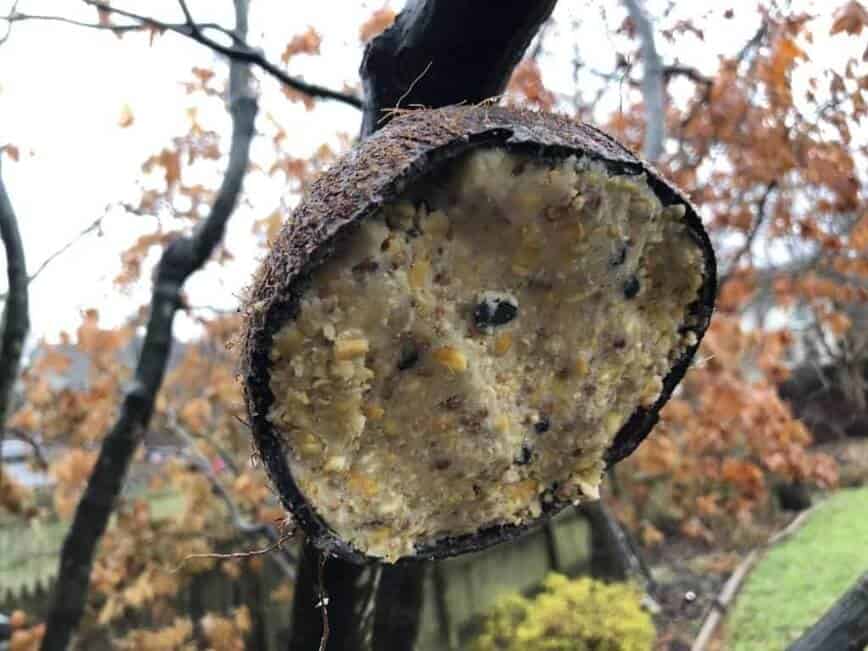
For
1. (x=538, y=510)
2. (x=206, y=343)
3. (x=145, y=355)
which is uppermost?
(x=206, y=343)

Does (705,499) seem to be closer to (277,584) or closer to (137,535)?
(277,584)

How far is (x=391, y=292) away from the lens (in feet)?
3.08

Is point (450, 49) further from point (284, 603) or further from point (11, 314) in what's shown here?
point (284, 603)

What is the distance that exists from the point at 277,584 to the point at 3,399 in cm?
327

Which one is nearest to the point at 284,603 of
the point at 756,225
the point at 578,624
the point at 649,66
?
the point at 578,624

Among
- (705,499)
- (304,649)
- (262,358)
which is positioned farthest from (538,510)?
(705,499)

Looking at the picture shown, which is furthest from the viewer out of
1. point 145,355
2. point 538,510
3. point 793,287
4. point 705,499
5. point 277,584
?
point 705,499

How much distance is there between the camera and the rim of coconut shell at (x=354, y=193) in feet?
2.86

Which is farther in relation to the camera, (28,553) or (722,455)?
(722,455)

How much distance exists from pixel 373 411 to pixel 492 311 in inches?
8.5

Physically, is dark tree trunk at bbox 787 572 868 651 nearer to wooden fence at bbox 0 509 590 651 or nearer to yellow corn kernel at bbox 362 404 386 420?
yellow corn kernel at bbox 362 404 386 420

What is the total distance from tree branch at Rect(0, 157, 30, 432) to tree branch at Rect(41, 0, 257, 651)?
39cm

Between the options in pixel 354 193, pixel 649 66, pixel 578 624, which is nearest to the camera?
pixel 354 193

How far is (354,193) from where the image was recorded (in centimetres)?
89
